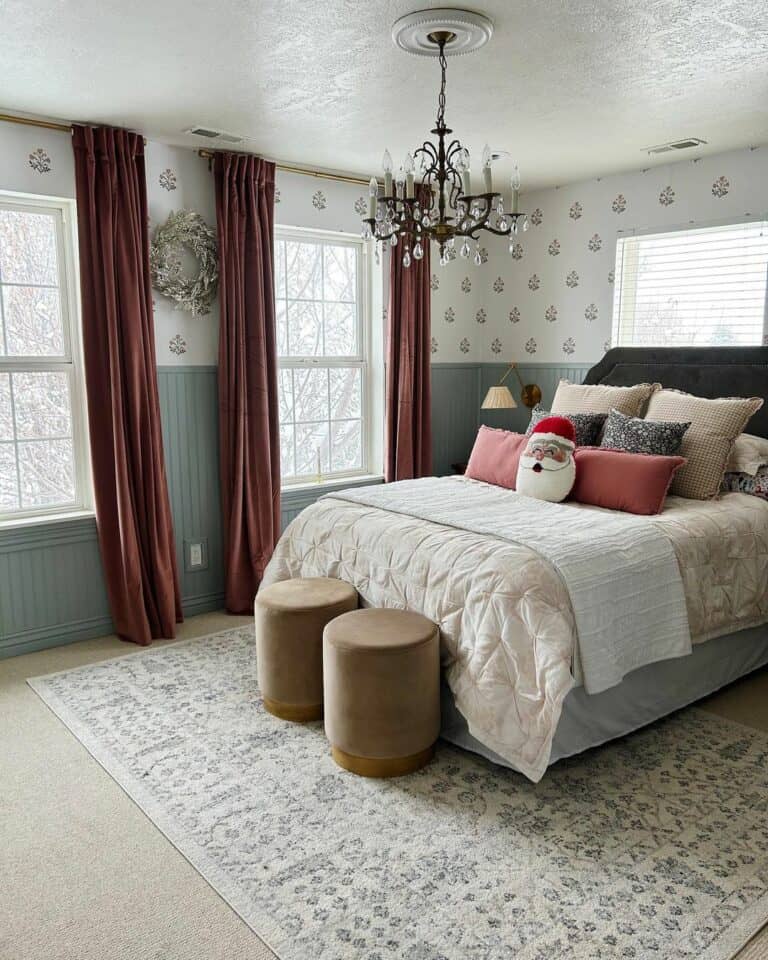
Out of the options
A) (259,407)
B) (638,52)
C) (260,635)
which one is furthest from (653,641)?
(259,407)

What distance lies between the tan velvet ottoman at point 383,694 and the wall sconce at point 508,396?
2.57m

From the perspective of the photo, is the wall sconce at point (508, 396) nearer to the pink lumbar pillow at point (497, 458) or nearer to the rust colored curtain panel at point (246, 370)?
the pink lumbar pillow at point (497, 458)

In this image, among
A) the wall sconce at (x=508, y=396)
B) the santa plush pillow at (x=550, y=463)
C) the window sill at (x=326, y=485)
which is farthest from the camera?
the wall sconce at (x=508, y=396)

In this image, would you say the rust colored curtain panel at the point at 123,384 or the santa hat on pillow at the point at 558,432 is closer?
the santa hat on pillow at the point at 558,432

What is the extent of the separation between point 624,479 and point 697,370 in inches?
51.8

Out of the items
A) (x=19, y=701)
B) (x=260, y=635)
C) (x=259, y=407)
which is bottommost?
(x=19, y=701)

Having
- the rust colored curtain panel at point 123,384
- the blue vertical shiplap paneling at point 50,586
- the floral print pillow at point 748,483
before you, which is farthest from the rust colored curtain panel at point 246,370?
the floral print pillow at point 748,483

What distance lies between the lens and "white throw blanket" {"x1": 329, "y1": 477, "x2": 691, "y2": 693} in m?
2.61

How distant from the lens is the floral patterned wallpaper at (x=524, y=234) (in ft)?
13.3

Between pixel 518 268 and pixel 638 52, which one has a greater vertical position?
pixel 638 52

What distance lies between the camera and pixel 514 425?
5.60 m

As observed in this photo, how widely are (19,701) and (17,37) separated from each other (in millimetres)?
2552

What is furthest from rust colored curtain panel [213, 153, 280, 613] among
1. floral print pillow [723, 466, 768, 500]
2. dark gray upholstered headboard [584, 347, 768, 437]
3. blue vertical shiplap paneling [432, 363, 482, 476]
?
floral print pillow [723, 466, 768, 500]

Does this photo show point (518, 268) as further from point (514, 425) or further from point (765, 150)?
point (765, 150)
